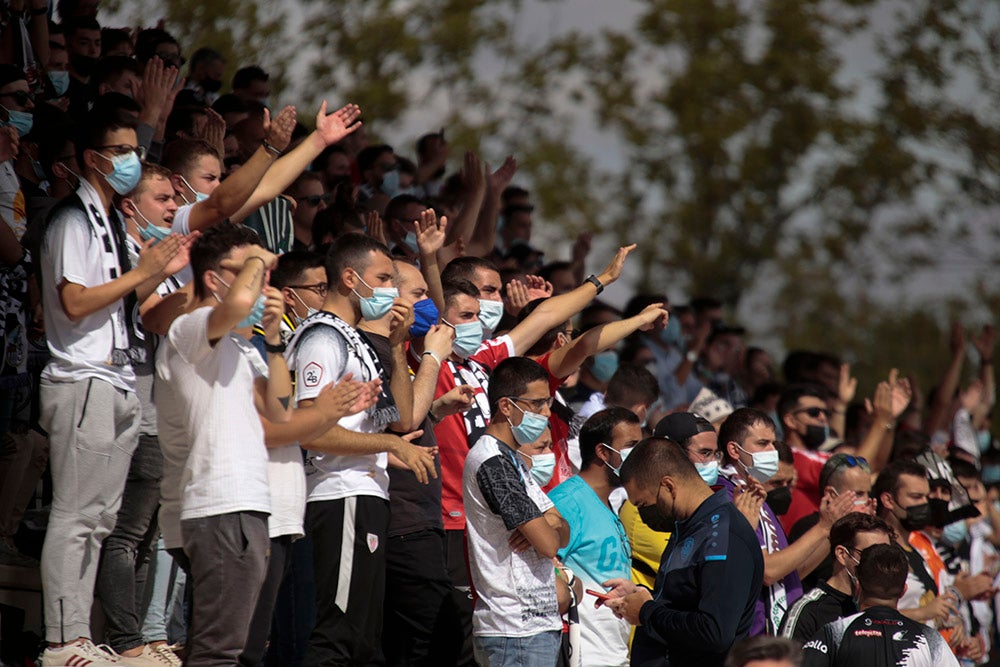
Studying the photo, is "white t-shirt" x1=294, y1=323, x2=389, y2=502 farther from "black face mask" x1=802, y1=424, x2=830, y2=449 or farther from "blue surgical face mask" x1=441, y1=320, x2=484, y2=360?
"black face mask" x1=802, y1=424, x2=830, y2=449

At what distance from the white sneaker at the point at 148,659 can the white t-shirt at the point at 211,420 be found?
760mm

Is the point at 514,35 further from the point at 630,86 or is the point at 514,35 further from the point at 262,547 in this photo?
the point at 262,547

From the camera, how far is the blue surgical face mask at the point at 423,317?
7602 mm

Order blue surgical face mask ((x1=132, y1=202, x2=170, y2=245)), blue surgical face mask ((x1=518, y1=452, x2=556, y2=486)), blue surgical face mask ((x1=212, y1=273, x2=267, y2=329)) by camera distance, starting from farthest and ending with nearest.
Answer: blue surgical face mask ((x1=518, y1=452, x2=556, y2=486)), blue surgical face mask ((x1=132, y1=202, x2=170, y2=245)), blue surgical face mask ((x1=212, y1=273, x2=267, y2=329))

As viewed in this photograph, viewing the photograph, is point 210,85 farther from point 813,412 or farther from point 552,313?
point 813,412

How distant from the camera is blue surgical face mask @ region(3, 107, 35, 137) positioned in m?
8.33

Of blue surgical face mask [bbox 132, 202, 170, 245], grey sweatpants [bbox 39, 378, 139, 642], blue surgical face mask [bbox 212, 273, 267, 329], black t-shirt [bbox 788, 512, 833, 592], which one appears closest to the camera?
blue surgical face mask [bbox 212, 273, 267, 329]

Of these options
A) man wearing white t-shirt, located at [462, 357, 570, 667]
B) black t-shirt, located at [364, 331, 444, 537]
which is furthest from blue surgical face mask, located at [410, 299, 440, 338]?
man wearing white t-shirt, located at [462, 357, 570, 667]

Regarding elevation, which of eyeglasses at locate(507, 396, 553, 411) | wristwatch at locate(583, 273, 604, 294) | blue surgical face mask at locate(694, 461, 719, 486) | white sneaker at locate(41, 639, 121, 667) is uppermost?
wristwatch at locate(583, 273, 604, 294)

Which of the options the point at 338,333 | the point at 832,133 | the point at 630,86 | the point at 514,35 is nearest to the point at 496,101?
the point at 514,35

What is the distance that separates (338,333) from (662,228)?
926 inches

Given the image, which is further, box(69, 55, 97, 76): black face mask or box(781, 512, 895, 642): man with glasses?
box(69, 55, 97, 76): black face mask

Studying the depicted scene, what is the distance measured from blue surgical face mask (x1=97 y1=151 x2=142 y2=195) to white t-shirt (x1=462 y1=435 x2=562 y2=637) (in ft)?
6.86

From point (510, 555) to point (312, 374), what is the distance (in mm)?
1275
